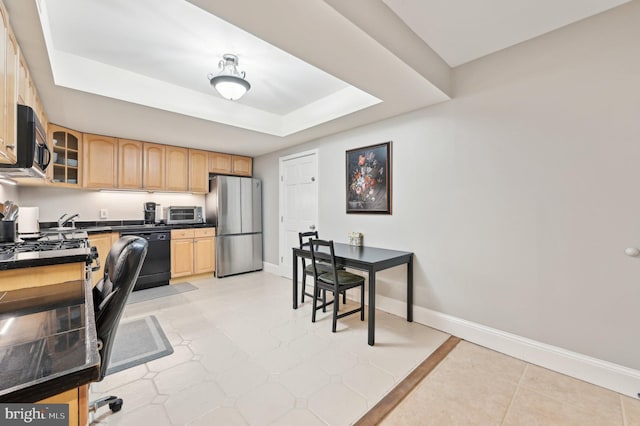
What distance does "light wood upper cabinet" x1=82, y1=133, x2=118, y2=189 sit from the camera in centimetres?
371

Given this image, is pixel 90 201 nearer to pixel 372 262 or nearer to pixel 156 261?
pixel 156 261

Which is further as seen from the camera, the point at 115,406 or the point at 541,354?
the point at 541,354

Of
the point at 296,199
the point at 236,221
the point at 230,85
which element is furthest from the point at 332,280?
the point at 236,221

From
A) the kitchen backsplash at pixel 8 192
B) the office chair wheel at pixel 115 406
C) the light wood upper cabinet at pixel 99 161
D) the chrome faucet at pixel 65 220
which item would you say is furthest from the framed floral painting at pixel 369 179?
the kitchen backsplash at pixel 8 192

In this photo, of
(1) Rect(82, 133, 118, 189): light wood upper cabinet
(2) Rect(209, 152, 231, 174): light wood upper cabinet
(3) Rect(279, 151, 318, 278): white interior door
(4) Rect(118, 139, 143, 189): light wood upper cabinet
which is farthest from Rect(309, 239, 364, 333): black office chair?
(1) Rect(82, 133, 118, 189): light wood upper cabinet

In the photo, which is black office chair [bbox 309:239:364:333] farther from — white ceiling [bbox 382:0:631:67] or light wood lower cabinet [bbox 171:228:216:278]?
light wood lower cabinet [bbox 171:228:216:278]

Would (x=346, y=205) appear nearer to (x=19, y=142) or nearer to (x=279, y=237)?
(x=279, y=237)

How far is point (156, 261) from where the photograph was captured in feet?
13.5

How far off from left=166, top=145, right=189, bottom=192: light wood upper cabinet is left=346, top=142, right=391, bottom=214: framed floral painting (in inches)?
111

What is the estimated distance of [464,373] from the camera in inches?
80.3

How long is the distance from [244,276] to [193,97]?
3.00 metres

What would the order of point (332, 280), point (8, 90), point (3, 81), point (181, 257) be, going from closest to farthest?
point (3, 81) < point (8, 90) < point (332, 280) < point (181, 257)

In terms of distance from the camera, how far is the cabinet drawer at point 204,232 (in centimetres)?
455

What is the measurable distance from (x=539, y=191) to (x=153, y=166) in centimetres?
490
